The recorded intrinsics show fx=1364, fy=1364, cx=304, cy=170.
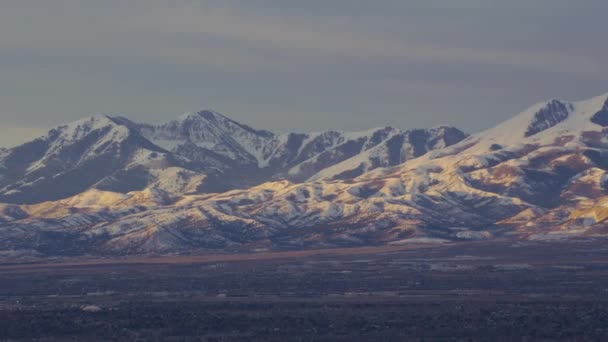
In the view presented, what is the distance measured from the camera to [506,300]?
19775 centimetres

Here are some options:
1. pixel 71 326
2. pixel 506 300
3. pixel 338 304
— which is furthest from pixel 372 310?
pixel 71 326

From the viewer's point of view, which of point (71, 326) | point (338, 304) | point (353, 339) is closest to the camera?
point (353, 339)

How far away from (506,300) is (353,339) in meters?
55.3

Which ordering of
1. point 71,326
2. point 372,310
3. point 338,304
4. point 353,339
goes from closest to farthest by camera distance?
1. point 353,339
2. point 71,326
3. point 372,310
4. point 338,304

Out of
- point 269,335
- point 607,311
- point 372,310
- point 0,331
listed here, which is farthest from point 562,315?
point 0,331

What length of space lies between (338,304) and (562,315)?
36979 millimetres

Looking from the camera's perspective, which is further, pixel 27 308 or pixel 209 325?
pixel 27 308

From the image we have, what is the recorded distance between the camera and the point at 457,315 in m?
172

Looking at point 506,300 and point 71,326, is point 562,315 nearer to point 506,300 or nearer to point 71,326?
point 506,300

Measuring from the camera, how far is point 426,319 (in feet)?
551

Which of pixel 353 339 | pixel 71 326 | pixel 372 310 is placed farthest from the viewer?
pixel 372 310

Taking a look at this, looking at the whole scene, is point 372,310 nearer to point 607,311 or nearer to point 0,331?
point 607,311

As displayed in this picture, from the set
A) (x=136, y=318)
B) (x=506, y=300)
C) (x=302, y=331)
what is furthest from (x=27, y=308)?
(x=506, y=300)

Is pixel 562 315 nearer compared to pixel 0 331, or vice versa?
pixel 0 331
